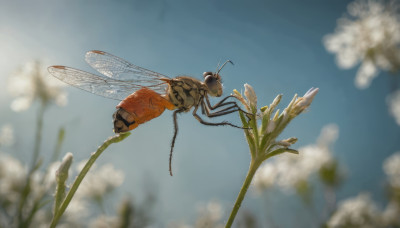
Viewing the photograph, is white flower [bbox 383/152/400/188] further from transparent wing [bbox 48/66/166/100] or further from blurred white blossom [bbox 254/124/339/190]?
transparent wing [bbox 48/66/166/100]

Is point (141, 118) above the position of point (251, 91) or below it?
below

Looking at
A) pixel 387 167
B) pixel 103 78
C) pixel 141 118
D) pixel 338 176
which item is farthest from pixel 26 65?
pixel 387 167

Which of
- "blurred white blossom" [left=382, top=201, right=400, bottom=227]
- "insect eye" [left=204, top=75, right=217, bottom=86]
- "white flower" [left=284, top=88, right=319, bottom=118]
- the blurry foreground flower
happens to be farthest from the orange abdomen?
"blurred white blossom" [left=382, top=201, right=400, bottom=227]

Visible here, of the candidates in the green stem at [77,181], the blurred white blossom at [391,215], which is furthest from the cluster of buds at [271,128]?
the blurred white blossom at [391,215]

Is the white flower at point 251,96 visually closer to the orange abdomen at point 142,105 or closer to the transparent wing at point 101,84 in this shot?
the orange abdomen at point 142,105

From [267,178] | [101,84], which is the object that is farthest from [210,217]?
[101,84]

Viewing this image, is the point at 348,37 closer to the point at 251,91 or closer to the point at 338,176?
the point at 338,176
